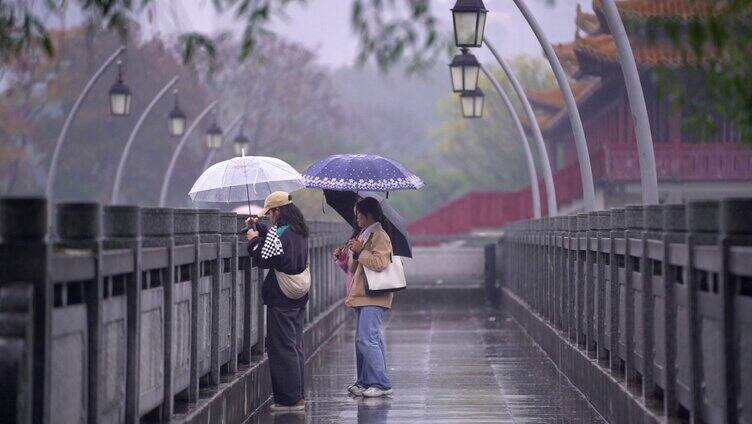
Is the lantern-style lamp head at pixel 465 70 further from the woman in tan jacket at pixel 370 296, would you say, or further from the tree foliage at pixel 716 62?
the tree foliage at pixel 716 62

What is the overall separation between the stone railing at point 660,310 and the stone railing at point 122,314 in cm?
293

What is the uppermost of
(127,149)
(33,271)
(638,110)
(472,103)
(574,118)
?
(472,103)

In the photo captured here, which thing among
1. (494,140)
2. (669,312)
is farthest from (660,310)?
(494,140)

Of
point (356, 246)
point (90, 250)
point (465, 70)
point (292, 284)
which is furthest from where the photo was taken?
point (465, 70)

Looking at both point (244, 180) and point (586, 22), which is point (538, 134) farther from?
point (586, 22)

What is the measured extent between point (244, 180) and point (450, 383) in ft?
9.77

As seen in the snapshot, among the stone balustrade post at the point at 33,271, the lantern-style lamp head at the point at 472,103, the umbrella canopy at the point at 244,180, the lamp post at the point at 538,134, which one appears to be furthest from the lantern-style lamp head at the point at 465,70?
the stone balustrade post at the point at 33,271

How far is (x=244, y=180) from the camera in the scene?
15.8 m

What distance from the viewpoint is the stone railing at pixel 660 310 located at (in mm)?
8062

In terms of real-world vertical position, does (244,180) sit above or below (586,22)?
below

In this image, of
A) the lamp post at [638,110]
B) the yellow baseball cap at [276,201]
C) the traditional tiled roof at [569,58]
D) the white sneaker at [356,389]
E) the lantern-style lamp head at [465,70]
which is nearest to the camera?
the yellow baseball cap at [276,201]

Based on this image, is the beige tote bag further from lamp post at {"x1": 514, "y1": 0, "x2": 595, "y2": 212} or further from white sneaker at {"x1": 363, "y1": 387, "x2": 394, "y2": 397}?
lamp post at {"x1": 514, "y1": 0, "x2": 595, "y2": 212}

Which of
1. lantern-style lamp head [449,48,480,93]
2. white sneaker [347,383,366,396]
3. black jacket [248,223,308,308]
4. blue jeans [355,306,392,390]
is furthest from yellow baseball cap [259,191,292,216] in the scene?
lantern-style lamp head [449,48,480,93]

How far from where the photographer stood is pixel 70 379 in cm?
769
